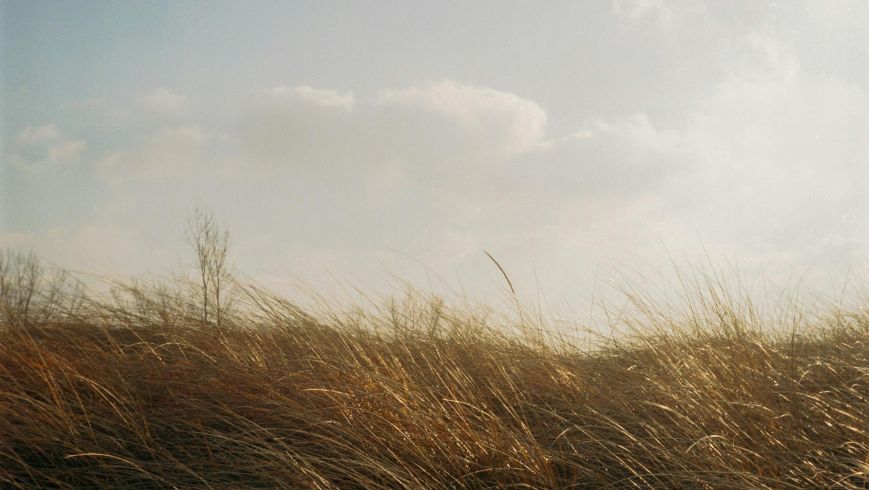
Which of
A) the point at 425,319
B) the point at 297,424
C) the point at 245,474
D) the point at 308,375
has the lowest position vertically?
the point at 245,474

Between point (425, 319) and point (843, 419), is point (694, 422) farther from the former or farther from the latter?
point (425, 319)

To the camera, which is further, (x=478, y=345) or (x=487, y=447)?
(x=478, y=345)

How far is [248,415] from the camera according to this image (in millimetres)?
3000

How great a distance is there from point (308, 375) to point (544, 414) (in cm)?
117

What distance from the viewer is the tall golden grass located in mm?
2463

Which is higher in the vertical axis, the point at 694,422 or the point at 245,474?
the point at 694,422

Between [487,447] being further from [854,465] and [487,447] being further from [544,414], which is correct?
[854,465]

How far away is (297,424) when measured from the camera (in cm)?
288

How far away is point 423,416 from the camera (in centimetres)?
264

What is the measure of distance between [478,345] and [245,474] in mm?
1766

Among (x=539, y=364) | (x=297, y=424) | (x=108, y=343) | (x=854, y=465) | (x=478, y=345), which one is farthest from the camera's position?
(x=108, y=343)

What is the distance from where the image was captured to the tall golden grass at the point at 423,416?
246 centimetres

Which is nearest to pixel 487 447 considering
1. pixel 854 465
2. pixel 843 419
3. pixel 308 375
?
pixel 308 375

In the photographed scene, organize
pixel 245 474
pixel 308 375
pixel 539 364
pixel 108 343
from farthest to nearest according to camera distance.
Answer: pixel 108 343
pixel 539 364
pixel 308 375
pixel 245 474
